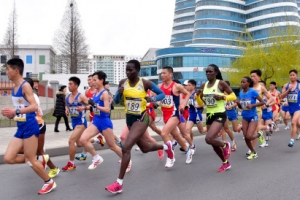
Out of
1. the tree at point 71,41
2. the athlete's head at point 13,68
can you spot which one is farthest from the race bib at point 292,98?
the tree at point 71,41

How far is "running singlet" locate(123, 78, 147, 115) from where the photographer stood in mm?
6238

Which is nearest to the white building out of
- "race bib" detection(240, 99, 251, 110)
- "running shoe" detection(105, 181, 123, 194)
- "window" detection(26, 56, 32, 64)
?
"window" detection(26, 56, 32, 64)

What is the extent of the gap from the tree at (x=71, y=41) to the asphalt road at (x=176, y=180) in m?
47.2

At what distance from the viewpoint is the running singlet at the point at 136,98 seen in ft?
20.5

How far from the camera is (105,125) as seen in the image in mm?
7336

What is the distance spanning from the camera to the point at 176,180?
6.59 meters

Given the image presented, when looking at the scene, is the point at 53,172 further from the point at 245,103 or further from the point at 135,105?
the point at 245,103

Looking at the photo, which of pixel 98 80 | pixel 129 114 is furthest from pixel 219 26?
pixel 129 114

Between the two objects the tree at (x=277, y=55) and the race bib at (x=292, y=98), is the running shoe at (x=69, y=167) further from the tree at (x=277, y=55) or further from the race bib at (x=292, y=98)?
the tree at (x=277, y=55)

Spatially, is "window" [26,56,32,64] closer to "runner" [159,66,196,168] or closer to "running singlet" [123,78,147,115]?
"runner" [159,66,196,168]

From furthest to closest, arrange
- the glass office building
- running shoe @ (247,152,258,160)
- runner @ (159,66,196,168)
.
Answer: the glass office building < running shoe @ (247,152,258,160) < runner @ (159,66,196,168)

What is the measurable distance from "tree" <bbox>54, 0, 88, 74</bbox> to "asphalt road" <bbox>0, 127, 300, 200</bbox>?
4722 centimetres

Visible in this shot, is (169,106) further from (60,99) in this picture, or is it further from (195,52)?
(195,52)

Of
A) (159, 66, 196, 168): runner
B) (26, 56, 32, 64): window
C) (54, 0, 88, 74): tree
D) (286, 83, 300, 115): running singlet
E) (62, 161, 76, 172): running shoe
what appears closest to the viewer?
(62, 161, 76, 172): running shoe
